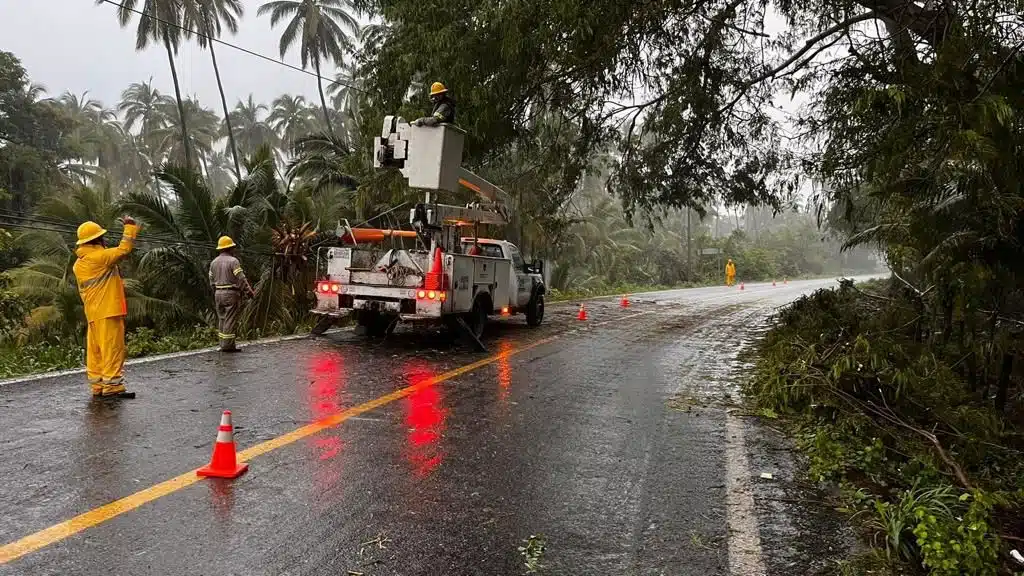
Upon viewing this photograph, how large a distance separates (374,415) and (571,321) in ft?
34.1

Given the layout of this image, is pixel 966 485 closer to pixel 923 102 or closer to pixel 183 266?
pixel 923 102

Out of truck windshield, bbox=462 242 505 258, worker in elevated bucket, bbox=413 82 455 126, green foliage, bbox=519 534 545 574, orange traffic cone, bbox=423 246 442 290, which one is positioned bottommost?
green foliage, bbox=519 534 545 574

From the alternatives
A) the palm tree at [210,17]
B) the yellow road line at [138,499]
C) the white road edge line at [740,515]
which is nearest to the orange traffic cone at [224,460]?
the yellow road line at [138,499]

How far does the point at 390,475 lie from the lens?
4.55 m

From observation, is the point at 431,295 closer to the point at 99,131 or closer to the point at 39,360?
the point at 39,360

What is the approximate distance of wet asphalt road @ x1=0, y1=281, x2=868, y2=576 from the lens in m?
3.41

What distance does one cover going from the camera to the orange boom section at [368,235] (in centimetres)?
1094

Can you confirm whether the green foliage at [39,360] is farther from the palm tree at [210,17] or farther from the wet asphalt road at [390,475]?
the palm tree at [210,17]

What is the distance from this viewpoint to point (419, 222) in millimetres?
10078

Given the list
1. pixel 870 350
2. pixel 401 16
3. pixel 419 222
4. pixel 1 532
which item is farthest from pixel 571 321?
pixel 1 532

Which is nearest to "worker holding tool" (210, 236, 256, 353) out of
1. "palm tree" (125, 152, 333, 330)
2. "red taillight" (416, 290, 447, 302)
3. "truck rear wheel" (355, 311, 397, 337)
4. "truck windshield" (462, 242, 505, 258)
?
"truck rear wheel" (355, 311, 397, 337)

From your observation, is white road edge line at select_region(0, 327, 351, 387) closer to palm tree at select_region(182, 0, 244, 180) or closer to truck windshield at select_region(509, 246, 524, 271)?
truck windshield at select_region(509, 246, 524, 271)

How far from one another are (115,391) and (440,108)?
5.52m

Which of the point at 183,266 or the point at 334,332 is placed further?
the point at 183,266
